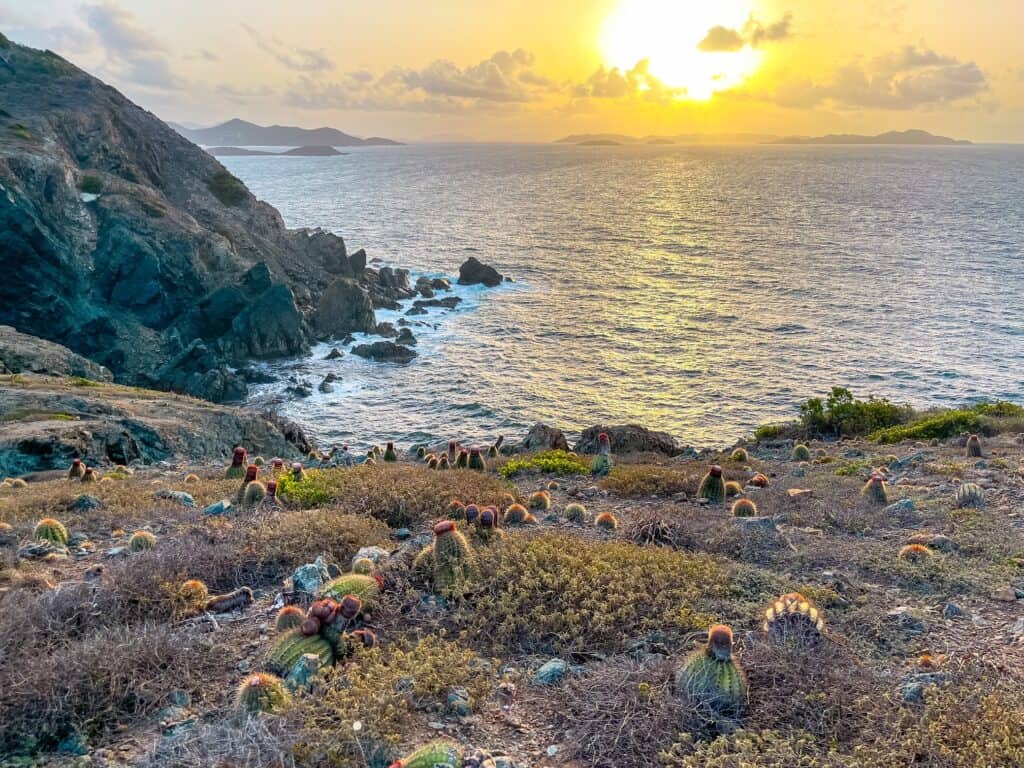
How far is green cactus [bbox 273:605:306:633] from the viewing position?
5602 millimetres

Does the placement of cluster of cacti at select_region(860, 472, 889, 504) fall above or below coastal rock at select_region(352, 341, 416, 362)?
above

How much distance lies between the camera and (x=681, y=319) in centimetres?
4625

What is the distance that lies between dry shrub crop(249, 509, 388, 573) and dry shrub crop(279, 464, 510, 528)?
939 millimetres

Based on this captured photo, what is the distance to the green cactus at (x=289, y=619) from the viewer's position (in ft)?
18.4

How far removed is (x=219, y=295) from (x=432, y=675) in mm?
38954

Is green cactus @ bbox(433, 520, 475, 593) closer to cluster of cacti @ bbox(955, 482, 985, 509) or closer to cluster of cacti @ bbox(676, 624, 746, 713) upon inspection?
cluster of cacti @ bbox(676, 624, 746, 713)

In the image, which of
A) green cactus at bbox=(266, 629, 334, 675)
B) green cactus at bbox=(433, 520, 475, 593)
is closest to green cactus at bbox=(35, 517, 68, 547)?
green cactus at bbox=(266, 629, 334, 675)

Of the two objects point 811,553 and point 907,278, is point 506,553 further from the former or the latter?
point 907,278

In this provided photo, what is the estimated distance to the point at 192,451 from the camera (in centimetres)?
2009

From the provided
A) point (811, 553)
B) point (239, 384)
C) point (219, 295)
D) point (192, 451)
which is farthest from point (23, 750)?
point (219, 295)

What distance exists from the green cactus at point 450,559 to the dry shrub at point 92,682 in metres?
1.92

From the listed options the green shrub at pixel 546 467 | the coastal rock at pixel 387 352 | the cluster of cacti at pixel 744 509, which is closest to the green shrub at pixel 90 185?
the coastal rock at pixel 387 352

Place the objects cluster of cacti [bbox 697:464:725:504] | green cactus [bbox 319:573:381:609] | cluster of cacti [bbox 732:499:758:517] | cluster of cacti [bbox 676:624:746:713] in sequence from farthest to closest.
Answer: cluster of cacti [bbox 697:464:725:504] → cluster of cacti [bbox 732:499:758:517] → green cactus [bbox 319:573:381:609] → cluster of cacti [bbox 676:624:746:713]

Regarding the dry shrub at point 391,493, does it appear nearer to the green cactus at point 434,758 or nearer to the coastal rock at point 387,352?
the green cactus at point 434,758
